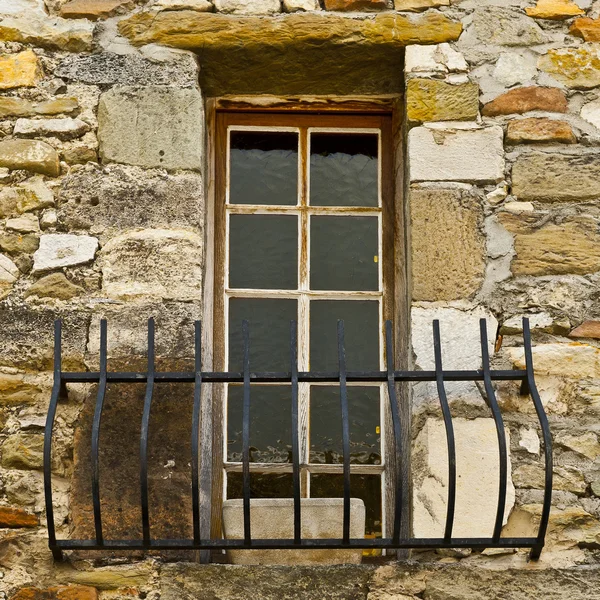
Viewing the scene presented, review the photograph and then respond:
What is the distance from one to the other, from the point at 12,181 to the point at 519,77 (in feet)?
5.34

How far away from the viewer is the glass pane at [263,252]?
374 cm

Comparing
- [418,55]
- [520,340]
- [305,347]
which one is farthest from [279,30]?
[520,340]

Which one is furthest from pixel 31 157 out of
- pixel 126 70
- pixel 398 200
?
pixel 398 200

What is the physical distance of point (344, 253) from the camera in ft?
12.3

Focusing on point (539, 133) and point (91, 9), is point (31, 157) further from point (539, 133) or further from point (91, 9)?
point (539, 133)

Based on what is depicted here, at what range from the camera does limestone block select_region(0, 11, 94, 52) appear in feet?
12.0

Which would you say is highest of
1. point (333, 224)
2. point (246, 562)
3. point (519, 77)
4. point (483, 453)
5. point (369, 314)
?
point (519, 77)

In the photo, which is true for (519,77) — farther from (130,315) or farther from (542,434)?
(130,315)

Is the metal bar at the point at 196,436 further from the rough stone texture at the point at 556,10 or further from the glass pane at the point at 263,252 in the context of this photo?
the rough stone texture at the point at 556,10

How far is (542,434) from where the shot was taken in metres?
3.20

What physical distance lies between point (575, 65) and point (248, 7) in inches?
42.2

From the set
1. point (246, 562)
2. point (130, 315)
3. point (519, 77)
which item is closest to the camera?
point (246, 562)

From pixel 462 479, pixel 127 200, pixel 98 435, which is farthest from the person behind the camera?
pixel 127 200

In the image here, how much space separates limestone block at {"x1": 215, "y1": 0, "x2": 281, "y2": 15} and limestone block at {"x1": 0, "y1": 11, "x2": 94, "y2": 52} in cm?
43
